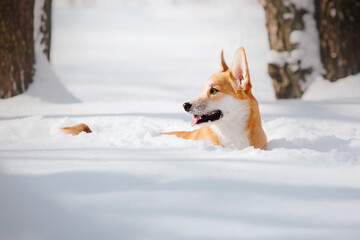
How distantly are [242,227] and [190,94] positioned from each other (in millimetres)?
8573

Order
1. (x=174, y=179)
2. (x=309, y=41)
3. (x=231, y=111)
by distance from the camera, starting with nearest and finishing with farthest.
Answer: (x=174, y=179) → (x=231, y=111) → (x=309, y=41)

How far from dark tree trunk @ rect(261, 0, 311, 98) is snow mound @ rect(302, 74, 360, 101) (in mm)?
216

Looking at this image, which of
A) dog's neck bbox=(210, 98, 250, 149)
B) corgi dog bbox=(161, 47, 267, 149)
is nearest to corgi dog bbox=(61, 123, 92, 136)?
corgi dog bbox=(161, 47, 267, 149)

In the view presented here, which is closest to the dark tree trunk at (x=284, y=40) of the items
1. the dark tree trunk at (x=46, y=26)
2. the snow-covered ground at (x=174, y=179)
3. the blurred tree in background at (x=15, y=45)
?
the snow-covered ground at (x=174, y=179)

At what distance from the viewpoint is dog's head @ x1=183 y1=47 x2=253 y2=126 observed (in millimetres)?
3523

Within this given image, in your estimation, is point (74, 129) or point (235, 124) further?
point (74, 129)

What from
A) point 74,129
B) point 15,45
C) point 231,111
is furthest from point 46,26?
point 231,111

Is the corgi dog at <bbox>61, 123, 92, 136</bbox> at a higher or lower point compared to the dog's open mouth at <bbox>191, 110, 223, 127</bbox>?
lower

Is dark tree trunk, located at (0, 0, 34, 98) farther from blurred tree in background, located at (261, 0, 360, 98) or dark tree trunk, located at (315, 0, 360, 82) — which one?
dark tree trunk, located at (315, 0, 360, 82)

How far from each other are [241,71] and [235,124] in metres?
0.48

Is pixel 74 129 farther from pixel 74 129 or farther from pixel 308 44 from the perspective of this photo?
pixel 308 44

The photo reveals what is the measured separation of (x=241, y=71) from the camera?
363 cm

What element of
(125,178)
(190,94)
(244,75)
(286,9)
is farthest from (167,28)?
(125,178)

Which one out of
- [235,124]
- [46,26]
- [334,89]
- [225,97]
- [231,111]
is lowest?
[334,89]
